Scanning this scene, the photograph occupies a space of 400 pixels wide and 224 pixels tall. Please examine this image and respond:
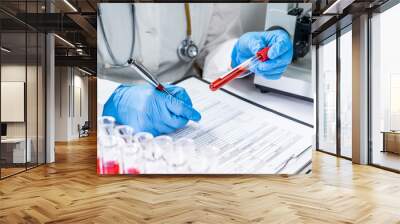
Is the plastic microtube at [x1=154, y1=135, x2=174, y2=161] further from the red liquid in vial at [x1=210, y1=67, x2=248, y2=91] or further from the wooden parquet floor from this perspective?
the red liquid in vial at [x1=210, y1=67, x2=248, y2=91]

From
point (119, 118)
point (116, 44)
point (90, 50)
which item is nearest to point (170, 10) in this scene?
point (116, 44)

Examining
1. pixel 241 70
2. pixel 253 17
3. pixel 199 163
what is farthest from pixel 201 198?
pixel 253 17

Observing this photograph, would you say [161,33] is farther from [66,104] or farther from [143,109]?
[66,104]

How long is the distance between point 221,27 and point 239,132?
1706 mm

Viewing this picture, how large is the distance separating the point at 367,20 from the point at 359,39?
39 centimetres

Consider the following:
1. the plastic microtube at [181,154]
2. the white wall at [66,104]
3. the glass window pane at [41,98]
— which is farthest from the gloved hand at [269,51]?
the white wall at [66,104]

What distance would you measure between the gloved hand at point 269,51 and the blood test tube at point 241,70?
0.16 feet

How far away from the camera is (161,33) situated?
19.8 ft

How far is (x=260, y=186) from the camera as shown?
537 cm

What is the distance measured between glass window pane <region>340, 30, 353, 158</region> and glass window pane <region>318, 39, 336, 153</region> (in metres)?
0.48

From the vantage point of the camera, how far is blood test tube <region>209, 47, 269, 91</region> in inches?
237

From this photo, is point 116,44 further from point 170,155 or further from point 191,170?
point 191,170

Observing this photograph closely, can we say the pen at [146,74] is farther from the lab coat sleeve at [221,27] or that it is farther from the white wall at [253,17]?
the white wall at [253,17]

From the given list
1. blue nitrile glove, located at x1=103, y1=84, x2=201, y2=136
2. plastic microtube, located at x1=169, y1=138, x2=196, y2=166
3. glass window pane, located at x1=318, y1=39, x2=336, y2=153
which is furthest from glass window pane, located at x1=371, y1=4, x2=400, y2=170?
blue nitrile glove, located at x1=103, y1=84, x2=201, y2=136
